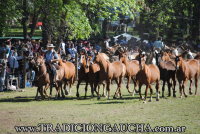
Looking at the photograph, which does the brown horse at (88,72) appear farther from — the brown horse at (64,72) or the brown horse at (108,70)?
the brown horse at (64,72)

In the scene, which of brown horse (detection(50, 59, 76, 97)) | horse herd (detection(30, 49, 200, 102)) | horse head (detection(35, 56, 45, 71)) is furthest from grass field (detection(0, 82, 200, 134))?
horse head (detection(35, 56, 45, 71))

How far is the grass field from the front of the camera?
16.3 m

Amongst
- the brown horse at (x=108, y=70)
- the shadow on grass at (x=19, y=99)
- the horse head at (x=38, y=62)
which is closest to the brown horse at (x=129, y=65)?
the brown horse at (x=108, y=70)

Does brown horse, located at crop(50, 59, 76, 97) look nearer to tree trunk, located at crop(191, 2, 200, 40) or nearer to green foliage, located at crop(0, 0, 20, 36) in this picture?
green foliage, located at crop(0, 0, 20, 36)

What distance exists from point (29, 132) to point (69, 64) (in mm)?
10880

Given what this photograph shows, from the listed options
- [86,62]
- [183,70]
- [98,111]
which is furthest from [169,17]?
[98,111]

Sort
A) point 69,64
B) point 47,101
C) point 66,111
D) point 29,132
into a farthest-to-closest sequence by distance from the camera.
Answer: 1. point 69,64
2. point 47,101
3. point 66,111
4. point 29,132

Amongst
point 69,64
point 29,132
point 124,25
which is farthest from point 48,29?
point 124,25

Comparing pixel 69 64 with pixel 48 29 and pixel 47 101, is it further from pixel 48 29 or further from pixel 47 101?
pixel 48 29

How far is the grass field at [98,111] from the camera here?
16344mm

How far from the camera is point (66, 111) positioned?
61.7 feet

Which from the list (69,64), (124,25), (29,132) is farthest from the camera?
(124,25)

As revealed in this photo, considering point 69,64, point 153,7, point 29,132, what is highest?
point 153,7

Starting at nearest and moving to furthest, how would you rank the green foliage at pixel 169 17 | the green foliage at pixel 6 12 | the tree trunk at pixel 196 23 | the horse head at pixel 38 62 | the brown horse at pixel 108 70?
the horse head at pixel 38 62, the brown horse at pixel 108 70, the green foliage at pixel 6 12, the green foliage at pixel 169 17, the tree trunk at pixel 196 23
